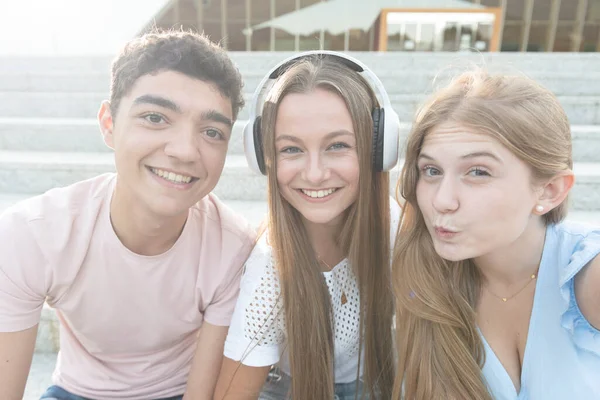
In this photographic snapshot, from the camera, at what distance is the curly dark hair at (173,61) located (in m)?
1.25

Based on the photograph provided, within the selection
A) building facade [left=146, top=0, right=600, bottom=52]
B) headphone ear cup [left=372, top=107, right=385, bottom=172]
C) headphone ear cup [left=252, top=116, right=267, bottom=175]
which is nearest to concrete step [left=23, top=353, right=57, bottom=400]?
headphone ear cup [left=252, top=116, right=267, bottom=175]

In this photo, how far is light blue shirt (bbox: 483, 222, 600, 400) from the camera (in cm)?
101

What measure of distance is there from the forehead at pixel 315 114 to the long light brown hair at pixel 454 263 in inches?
9.1

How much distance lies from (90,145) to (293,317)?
2716 mm

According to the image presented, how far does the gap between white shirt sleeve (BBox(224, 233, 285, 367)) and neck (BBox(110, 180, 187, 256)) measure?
1.01 ft

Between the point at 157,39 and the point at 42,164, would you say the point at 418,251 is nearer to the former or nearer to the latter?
the point at 157,39

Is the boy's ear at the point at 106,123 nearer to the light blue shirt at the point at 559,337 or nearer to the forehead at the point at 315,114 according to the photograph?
the forehead at the point at 315,114

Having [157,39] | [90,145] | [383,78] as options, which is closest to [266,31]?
[383,78]

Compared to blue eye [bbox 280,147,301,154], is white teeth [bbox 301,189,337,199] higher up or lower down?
lower down

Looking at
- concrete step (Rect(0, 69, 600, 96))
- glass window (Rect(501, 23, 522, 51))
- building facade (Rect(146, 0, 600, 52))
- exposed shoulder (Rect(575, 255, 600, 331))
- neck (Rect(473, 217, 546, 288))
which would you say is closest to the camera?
exposed shoulder (Rect(575, 255, 600, 331))

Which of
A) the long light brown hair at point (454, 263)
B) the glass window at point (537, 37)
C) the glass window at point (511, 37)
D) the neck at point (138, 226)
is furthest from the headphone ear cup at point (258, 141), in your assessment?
the glass window at point (537, 37)

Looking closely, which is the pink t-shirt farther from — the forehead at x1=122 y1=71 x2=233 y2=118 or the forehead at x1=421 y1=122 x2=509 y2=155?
the forehead at x1=421 y1=122 x2=509 y2=155

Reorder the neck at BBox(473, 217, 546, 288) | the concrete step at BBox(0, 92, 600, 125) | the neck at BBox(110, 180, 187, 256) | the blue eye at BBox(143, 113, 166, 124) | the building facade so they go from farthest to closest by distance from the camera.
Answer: the building facade
the concrete step at BBox(0, 92, 600, 125)
the neck at BBox(110, 180, 187, 256)
the blue eye at BBox(143, 113, 166, 124)
the neck at BBox(473, 217, 546, 288)

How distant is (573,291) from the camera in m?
1.01
